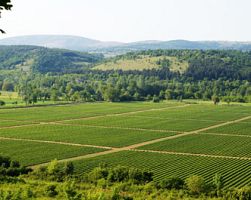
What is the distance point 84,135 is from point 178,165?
34.8m

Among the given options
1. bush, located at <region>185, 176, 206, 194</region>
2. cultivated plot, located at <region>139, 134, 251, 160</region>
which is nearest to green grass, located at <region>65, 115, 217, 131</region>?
cultivated plot, located at <region>139, 134, 251, 160</region>

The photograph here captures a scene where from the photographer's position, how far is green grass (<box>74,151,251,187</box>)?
57.6 meters

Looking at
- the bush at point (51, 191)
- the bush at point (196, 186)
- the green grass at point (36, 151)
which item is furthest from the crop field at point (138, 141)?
the bush at point (51, 191)

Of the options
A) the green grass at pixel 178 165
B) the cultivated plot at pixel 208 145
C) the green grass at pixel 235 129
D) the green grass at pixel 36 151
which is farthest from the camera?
the green grass at pixel 235 129

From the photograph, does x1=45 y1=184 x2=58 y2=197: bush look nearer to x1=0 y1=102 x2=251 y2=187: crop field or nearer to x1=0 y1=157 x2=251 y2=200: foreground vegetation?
x1=0 y1=157 x2=251 y2=200: foreground vegetation

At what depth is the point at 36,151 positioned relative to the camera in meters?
75.4

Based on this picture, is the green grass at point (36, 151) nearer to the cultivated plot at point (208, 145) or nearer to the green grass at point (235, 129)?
the cultivated plot at point (208, 145)

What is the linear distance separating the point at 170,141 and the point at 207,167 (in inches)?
1027

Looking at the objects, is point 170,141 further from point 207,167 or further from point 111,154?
point 207,167

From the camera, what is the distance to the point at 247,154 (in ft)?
251

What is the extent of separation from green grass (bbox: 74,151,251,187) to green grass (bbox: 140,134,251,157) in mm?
6440

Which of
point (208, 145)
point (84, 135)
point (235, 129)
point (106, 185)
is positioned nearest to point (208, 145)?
point (208, 145)

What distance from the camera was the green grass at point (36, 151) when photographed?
6888 centimetres

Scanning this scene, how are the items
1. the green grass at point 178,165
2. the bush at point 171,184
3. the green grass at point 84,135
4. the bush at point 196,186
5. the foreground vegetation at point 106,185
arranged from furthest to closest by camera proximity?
the green grass at point 84,135, the green grass at point 178,165, the bush at point 171,184, the bush at point 196,186, the foreground vegetation at point 106,185
